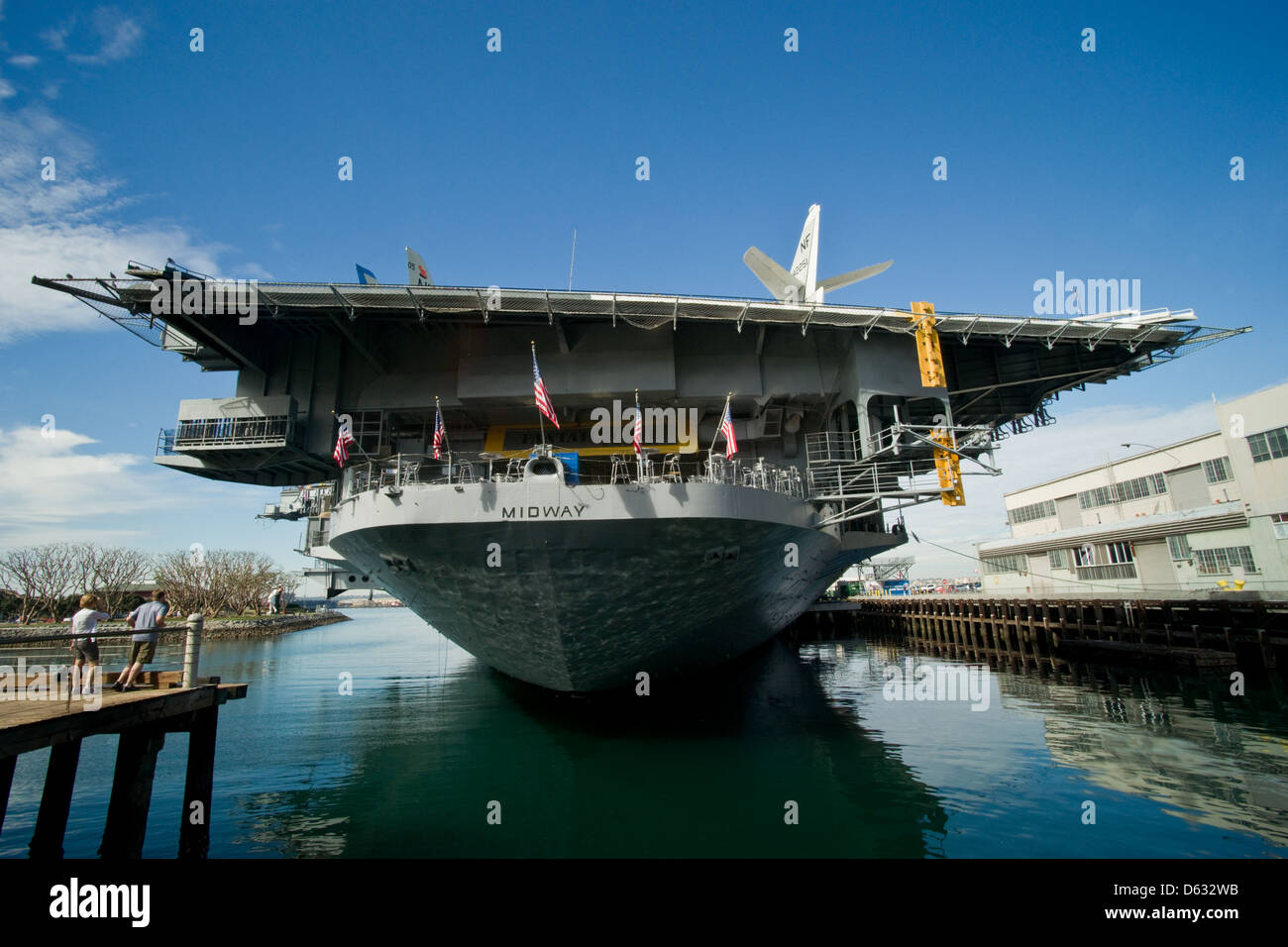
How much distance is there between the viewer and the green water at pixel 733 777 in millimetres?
6297

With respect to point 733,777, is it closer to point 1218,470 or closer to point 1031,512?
point 1218,470

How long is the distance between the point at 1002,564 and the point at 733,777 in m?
33.2

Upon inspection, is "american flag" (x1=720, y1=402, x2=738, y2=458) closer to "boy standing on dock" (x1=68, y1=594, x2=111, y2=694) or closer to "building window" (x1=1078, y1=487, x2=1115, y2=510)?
"boy standing on dock" (x1=68, y1=594, x2=111, y2=694)

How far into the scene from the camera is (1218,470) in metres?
23.9

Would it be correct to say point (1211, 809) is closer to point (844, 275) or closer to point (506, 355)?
point (844, 275)

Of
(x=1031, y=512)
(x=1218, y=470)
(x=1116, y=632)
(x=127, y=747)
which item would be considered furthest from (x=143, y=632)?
(x=1031, y=512)

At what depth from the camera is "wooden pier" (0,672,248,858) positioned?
524 centimetres

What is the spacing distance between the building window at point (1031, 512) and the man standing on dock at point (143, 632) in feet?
132

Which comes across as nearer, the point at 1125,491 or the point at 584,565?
the point at 584,565

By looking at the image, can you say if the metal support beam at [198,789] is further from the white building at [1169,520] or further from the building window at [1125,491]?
the building window at [1125,491]

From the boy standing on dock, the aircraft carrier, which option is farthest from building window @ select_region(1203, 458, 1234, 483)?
the boy standing on dock

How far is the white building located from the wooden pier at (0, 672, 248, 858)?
27392 millimetres

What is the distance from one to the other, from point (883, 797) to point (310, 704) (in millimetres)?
15002

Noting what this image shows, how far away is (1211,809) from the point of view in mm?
6695
